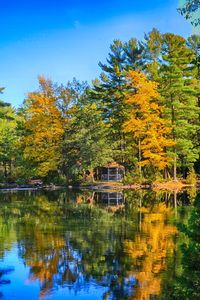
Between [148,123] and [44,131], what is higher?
[148,123]

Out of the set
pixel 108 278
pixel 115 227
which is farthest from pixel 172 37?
pixel 108 278

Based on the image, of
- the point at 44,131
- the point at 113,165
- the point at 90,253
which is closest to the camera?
the point at 90,253

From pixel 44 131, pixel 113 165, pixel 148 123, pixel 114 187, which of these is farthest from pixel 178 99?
pixel 44 131

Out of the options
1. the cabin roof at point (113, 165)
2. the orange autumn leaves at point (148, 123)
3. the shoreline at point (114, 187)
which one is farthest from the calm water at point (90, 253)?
the cabin roof at point (113, 165)

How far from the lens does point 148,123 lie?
44.0 meters

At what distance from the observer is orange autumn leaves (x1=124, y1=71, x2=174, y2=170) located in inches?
1713

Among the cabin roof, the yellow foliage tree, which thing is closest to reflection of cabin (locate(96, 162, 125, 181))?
the cabin roof

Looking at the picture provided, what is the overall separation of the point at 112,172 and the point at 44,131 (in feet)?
33.2

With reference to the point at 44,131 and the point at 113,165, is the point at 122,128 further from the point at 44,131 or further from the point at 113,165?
the point at 44,131

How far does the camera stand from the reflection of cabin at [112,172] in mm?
50031

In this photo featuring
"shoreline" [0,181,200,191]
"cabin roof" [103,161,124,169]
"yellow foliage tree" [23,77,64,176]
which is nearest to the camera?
"shoreline" [0,181,200,191]

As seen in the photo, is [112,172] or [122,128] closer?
[122,128]

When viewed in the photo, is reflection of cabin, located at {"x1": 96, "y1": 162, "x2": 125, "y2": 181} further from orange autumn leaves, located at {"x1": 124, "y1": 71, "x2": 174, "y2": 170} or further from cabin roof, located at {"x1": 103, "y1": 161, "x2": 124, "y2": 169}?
orange autumn leaves, located at {"x1": 124, "y1": 71, "x2": 174, "y2": 170}

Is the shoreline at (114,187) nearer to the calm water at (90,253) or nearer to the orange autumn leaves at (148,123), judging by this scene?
the orange autumn leaves at (148,123)
